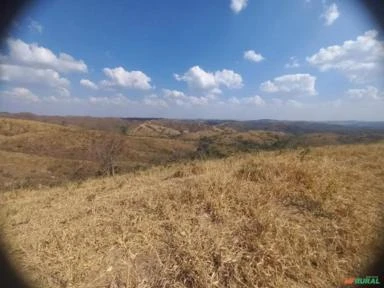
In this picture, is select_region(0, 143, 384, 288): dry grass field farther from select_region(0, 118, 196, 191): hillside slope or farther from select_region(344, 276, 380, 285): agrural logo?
select_region(0, 118, 196, 191): hillside slope

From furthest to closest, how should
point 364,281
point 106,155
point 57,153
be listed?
point 57,153, point 106,155, point 364,281

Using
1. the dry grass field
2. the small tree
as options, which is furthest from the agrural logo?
the small tree

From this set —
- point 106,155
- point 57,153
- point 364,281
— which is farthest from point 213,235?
point 57,153

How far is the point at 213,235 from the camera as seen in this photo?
3486mm

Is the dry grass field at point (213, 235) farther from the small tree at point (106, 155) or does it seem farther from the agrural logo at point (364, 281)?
the small tree at point (106, 155)

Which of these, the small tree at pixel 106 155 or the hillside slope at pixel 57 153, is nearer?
the small tree at pixel 106 155

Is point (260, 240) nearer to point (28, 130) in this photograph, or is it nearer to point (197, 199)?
point (197, 199)

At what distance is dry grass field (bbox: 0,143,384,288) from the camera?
304cm

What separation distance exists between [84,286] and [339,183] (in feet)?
13.4

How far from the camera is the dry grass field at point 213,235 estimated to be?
304cm

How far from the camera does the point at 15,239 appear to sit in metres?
4.17

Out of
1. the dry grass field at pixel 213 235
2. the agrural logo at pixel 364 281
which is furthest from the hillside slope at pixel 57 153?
the agrural logo at pixel 364 281

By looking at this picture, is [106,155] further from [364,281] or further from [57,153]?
[364,281]

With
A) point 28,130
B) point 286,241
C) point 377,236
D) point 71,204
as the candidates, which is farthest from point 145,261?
point 28,130
